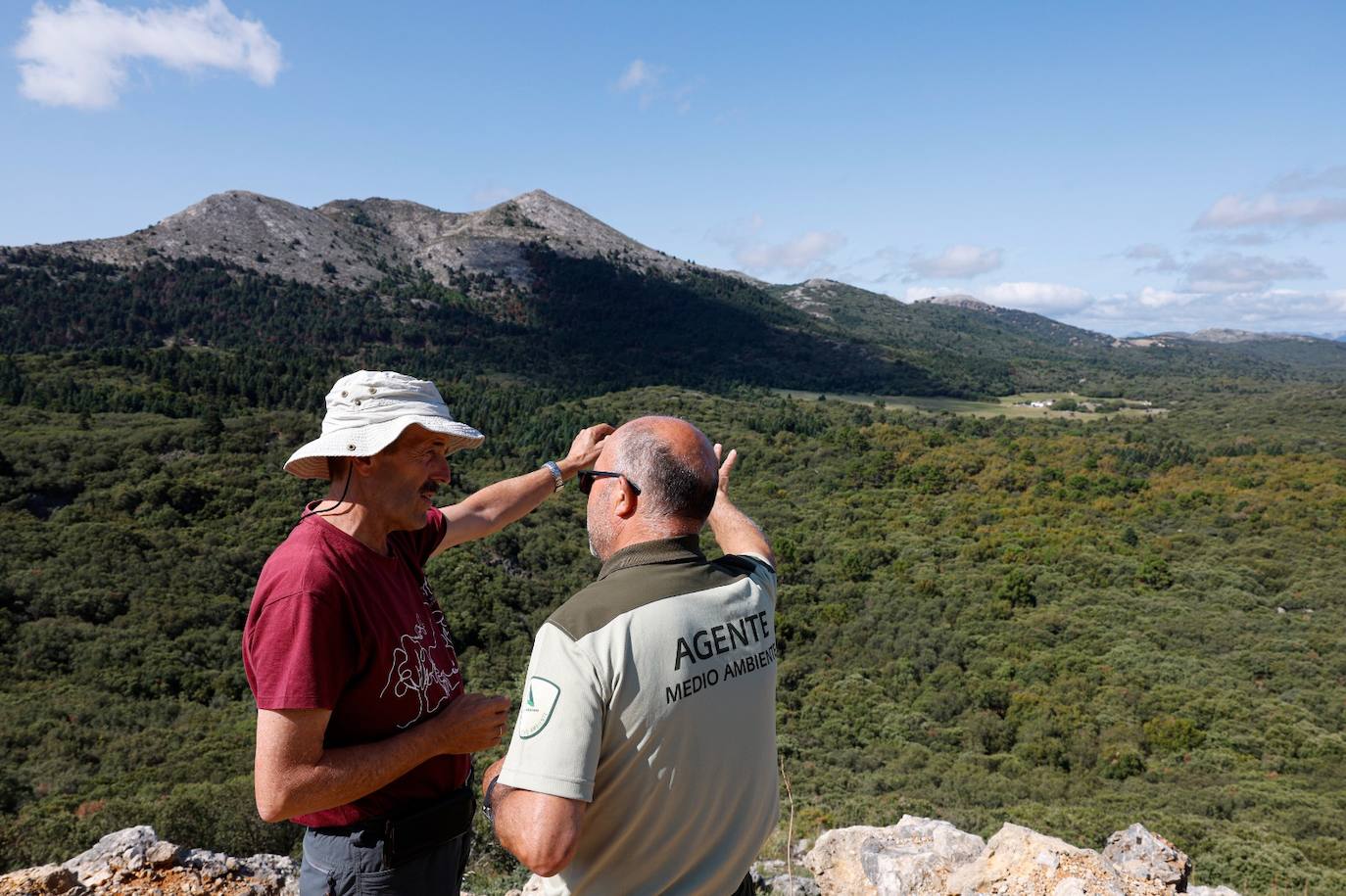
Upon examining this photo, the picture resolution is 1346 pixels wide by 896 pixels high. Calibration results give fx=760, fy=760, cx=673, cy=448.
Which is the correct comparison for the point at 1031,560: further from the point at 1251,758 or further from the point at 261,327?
the point at 261,327

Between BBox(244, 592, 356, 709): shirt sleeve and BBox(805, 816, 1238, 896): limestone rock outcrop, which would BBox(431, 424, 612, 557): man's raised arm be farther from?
BBox(805, 816, 1238, 896): limestone rock outcrop

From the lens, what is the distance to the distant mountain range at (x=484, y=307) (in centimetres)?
Answer: 8006

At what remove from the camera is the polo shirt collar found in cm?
164

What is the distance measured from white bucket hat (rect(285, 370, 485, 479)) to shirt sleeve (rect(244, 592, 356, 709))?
0.41 metres

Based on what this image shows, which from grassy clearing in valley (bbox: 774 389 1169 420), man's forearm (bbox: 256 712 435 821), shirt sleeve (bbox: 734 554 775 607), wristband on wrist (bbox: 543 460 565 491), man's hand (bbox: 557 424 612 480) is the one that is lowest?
man's forearm (bbox: 256 712 435 821)

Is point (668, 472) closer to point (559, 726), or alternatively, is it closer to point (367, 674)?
point (559, 726)

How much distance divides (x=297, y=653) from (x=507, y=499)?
1.39 m

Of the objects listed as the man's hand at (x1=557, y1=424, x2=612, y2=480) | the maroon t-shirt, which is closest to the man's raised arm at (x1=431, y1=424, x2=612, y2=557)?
the man's hand at (x1=557, y1=424, x2=612, y2=480)

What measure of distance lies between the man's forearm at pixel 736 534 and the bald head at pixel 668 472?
0.40 m

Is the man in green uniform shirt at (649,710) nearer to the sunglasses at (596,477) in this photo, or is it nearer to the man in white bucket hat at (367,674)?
the sunglasses at (596,477)

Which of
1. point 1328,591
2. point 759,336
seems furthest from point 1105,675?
point 759,336

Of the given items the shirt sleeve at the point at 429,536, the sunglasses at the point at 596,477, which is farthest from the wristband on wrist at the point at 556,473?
the sunglasses at the point at 596,477


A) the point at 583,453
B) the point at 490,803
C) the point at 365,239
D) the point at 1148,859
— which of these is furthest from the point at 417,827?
the point at 365,239

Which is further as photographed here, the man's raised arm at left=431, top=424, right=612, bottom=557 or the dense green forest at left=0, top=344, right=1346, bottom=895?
the dense green forest at left=0, top=344, right=1346, bottom=895
